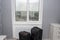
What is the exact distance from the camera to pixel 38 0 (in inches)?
141

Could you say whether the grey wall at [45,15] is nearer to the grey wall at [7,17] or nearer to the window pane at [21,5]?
the grey wall at [7,17]

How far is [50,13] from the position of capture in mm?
3613

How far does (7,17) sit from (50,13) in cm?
195

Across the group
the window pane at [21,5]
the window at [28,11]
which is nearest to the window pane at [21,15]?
the window at [28,11]

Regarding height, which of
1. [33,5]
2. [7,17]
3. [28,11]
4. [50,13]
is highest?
[33,5]

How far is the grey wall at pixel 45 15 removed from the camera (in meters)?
3.46

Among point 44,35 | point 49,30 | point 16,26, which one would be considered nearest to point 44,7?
point 49,30

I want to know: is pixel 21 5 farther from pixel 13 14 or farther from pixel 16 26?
pixel 16 26

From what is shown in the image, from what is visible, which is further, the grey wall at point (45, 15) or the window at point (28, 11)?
the window at point (28, 11)

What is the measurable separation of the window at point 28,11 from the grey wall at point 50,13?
27cm

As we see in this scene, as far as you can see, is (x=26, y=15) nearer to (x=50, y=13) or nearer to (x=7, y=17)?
(x=7, y=17)

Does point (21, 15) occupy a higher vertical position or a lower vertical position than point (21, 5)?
lower

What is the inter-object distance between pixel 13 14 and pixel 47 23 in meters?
1.60

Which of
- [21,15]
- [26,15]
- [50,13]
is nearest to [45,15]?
[50,13]
